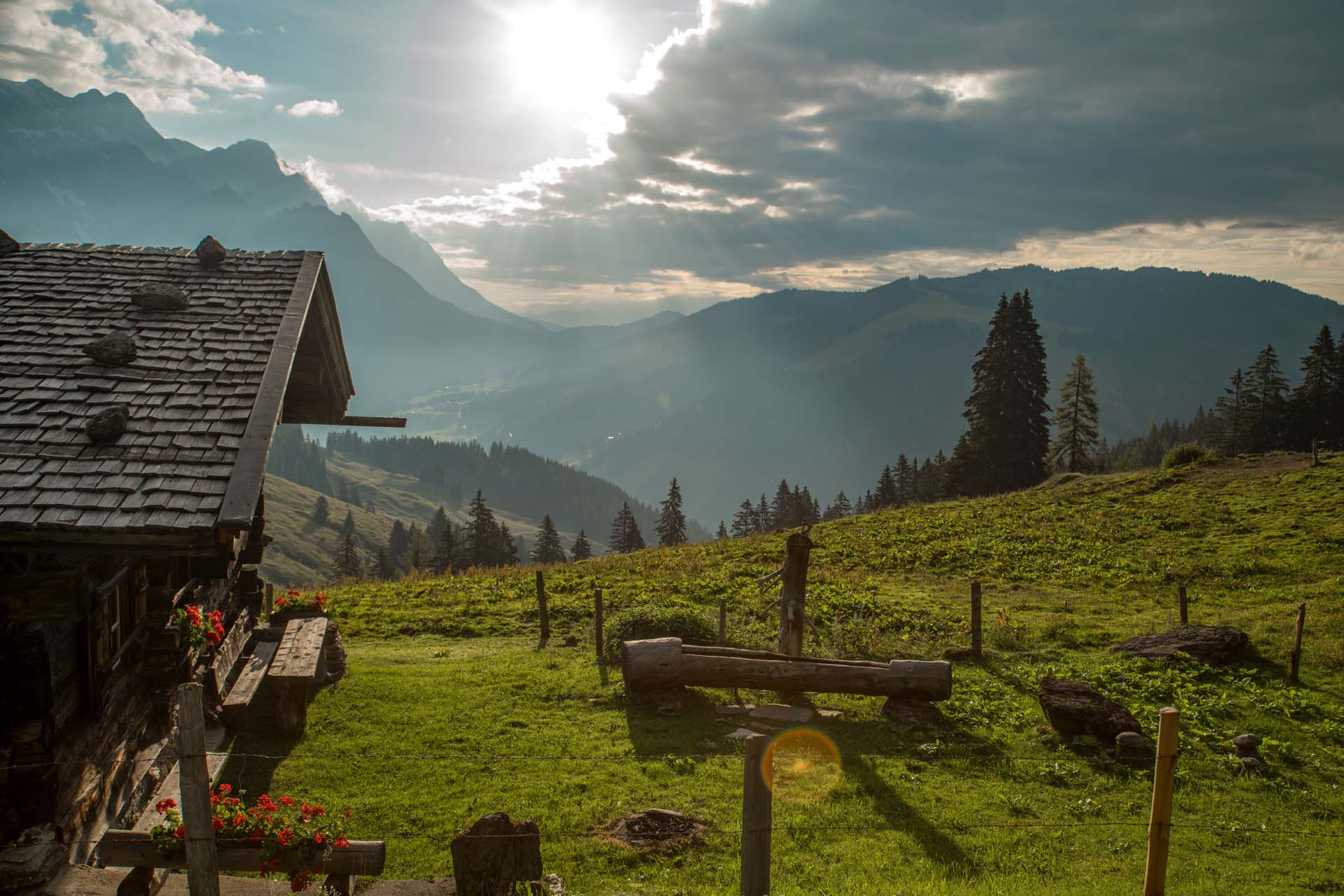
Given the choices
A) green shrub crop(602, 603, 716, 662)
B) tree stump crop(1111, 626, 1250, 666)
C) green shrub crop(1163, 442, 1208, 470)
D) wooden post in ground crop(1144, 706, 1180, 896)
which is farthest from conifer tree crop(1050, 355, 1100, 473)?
wooden post in ground crop(1144, 706, 1180, 896)

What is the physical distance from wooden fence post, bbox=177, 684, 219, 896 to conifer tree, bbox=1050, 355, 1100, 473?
6015 centimetres

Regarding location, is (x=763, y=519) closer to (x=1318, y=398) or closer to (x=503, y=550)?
(x=503, y=550)

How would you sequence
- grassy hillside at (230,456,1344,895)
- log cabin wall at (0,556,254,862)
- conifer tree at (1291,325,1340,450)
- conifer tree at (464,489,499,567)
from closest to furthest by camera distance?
log cabin wall at (0,556,254,862) < grassy hillside at (230,456,1344,895) < conifer tree at (1291,325,1340,450) < conifer tree at (464,489,499,567)

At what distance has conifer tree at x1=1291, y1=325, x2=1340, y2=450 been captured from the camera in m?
60.7

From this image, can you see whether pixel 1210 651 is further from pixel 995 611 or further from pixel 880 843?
pixel 880 843

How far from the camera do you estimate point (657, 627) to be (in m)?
16.9

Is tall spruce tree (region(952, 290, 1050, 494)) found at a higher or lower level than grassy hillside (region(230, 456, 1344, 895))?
higher

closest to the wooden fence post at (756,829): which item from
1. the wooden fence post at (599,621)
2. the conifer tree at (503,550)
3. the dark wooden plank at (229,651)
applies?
the dark wooden plank at (229,651)

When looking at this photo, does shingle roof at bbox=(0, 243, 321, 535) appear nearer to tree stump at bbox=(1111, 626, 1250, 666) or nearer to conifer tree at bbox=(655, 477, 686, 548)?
tree stump at bbox=(1111, 626, 1250, 666)

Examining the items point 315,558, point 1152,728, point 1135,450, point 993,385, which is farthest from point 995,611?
point 315,558

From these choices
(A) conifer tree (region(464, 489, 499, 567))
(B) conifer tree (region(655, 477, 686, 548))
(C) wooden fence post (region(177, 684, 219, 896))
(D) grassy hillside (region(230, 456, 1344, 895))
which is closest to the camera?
(C) wooden fence post (region(177, 684, 219, 896))

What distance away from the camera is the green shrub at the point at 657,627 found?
1688cm

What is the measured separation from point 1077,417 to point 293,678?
198ft

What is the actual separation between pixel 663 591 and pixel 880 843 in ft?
52.2
